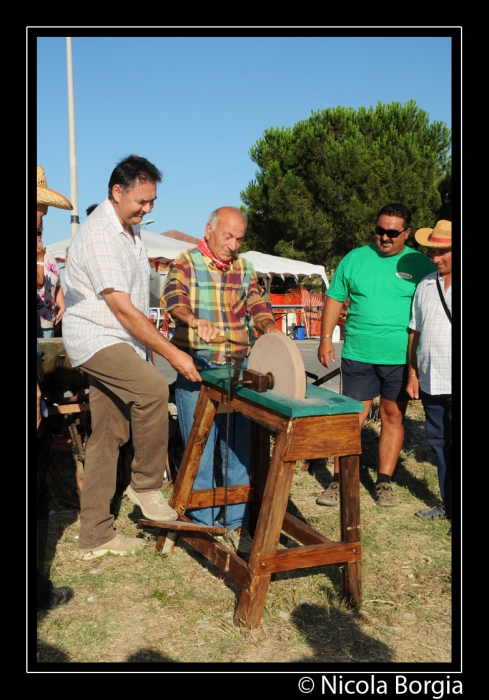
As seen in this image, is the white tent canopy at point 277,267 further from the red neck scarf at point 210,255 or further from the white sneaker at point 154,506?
the white sneaker at point 154,506

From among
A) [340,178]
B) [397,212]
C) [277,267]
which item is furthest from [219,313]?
[340,178]

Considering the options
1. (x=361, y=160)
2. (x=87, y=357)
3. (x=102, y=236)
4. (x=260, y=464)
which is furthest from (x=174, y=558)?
(x=361, y=160)

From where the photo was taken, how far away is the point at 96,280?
3.40m

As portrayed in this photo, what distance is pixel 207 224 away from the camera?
12.6 ft

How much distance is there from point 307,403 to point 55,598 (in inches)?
65.0

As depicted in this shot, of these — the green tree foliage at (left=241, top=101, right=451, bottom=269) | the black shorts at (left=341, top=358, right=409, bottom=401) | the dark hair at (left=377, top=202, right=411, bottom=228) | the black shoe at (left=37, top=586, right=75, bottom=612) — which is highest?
the green tree foliage at (left=241, top=101, right=451, bottom=269)

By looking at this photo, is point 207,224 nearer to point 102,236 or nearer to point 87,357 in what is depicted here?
point 102,236

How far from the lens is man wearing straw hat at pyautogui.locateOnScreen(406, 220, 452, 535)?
4.26 metres

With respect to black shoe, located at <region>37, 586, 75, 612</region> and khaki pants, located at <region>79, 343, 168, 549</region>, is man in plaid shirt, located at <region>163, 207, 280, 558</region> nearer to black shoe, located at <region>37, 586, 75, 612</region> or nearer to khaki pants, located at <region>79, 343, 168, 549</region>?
khaki pants, located at <region>79, 343, 168, 549</region>

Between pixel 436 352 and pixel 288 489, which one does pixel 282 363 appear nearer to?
pixel 288 489

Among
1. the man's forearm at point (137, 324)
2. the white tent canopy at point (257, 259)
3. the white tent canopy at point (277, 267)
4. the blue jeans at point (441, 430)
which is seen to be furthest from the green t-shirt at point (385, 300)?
the white tent canopy at point (277, 267)

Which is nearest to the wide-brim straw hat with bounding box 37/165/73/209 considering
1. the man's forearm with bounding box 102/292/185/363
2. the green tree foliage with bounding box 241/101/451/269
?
the man's forearm with bounding box 102/292/185/363

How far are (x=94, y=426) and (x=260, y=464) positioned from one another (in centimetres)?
105

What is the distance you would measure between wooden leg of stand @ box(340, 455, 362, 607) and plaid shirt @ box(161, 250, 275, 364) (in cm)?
105
